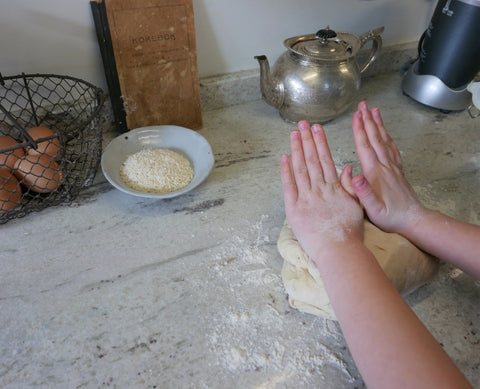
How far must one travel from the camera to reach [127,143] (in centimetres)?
76

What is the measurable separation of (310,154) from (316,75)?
30 centimetres

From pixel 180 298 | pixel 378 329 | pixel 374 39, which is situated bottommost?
pixel 180 298

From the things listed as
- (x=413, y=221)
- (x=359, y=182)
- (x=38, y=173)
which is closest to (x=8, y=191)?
(x=38, y=173)

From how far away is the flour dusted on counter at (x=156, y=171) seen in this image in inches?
26.7

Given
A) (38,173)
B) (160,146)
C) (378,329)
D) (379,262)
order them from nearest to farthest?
(378,329), (379,262), (38,173), (160,146)

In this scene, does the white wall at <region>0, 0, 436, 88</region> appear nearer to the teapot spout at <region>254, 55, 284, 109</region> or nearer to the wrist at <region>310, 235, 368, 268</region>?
the teapot spout at <region>254, 55, 284, 109</region>

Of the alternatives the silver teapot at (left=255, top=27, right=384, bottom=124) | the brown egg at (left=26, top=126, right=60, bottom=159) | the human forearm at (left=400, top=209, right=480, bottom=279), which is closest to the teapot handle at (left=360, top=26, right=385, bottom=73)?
the silver teapot at (left=255, top=27, right=384, bottom=124)

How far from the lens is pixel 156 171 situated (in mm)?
693

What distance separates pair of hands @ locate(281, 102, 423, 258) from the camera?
1.73ft

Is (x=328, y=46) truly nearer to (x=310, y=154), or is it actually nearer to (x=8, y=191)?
(x=310, y=154)

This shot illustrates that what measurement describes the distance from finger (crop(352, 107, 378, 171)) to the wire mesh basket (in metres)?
0.49

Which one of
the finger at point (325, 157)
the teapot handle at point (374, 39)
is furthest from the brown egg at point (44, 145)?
A: the teapot handle at point (374, 39)

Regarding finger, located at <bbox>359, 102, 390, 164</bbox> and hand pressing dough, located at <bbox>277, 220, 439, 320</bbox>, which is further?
finger, located at <bbox>359, 102, 390, 164</bbox>

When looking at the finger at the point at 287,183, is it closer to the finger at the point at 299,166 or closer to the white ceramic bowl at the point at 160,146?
the finger at the point at 299,166
